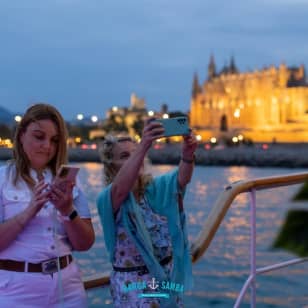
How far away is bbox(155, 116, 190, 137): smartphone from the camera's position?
1848mm

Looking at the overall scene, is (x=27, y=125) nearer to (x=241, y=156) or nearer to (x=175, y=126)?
(x=175, y=126)

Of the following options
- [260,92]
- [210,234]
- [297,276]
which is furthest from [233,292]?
[260,92]

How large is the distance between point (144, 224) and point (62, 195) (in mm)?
320

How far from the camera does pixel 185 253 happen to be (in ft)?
6.50

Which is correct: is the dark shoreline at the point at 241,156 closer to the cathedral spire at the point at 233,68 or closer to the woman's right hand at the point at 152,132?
the cathedral spire at the point at 233,68

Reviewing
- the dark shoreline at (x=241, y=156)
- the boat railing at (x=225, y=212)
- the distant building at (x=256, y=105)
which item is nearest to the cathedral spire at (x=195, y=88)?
the distant building at (x=256, y=105)

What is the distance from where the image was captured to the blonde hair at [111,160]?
198 cm

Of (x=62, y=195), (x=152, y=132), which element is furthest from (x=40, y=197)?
(x=152, y=132)

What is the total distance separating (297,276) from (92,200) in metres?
15.3

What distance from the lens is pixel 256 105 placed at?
67.8 meters

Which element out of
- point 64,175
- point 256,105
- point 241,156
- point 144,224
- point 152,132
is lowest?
point 144,224

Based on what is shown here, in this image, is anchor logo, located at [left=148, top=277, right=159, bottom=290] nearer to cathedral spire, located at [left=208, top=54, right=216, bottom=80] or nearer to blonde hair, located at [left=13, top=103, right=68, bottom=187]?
blonde hair, located at [left=13, top=103, right=68, bottom=187]

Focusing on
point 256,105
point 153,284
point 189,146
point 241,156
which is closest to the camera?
point 153,284

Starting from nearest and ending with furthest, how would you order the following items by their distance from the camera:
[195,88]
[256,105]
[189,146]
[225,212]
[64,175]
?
[64,175] → [189,146] → [225,212] → [256,105] → [195,88]
